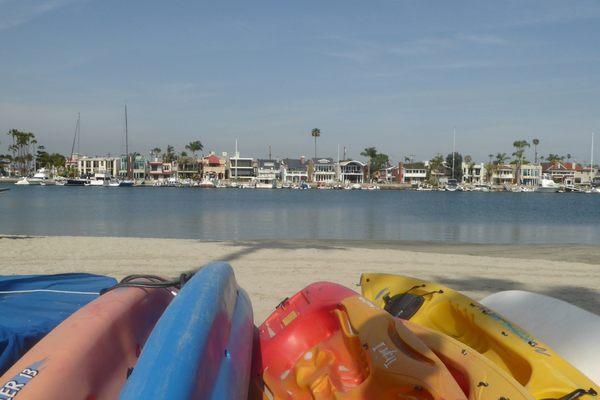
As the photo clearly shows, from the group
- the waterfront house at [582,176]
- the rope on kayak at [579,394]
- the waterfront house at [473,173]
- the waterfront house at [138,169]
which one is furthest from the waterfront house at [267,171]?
the rope on kayak at [579,394]

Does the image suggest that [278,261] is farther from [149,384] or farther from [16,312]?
[149,384]

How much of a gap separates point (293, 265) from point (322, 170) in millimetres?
119125

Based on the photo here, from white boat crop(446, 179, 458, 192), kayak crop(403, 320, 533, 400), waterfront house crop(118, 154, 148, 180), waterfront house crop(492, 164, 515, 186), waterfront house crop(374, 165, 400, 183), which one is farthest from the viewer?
waterfront house crop(374, 165, 400, 183)

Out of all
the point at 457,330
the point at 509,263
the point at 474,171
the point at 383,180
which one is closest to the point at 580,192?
the point at 474,171

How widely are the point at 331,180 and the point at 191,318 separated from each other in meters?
124

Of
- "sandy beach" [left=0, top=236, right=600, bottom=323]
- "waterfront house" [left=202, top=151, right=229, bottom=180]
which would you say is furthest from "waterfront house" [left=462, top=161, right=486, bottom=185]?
"sandy beach" [left=0, top=236, right=600, bottom=323]

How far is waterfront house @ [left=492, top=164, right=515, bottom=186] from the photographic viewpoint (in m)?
124

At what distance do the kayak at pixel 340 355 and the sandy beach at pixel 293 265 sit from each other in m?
1.60

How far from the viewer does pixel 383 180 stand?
137 metres

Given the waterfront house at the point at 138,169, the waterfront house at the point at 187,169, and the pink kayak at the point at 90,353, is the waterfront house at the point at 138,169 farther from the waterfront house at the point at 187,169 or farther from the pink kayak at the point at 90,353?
the pink kayak at the point at 90,353

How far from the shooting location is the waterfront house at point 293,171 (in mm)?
129875

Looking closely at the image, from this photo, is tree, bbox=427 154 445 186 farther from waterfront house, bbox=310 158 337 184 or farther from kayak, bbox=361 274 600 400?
kayak, bbox=361 274 600 400

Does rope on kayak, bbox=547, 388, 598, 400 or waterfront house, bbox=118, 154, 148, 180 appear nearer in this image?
rope on kayak, bbox=547, 388, 598, 400

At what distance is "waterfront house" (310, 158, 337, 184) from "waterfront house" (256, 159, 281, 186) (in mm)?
8439
